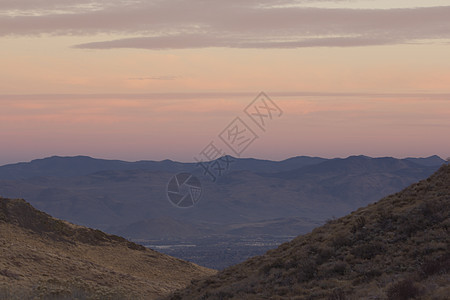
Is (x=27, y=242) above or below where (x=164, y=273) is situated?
above

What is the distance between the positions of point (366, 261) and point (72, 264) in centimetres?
2733

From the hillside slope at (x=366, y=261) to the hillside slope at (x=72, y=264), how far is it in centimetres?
853

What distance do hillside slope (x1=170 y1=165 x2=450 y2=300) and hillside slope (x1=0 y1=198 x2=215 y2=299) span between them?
8532 millimetres

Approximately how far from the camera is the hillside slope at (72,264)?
42.2 m

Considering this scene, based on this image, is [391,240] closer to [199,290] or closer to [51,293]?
[199,290]

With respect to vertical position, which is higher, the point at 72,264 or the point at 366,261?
the point at 366,261

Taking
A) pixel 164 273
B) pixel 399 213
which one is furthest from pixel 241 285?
pixel 164 273

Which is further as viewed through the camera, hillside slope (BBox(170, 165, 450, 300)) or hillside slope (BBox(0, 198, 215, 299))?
hillside slope (BBox(0, 198, 215, 299))

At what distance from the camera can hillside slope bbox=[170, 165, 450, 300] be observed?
2664cm

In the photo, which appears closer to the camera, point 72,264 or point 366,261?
point 366,261

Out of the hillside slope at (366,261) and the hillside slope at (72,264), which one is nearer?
the hillside slope at (366,261)

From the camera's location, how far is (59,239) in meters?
63.3

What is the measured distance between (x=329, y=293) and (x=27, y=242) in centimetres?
3849

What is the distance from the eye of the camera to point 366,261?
103ft
